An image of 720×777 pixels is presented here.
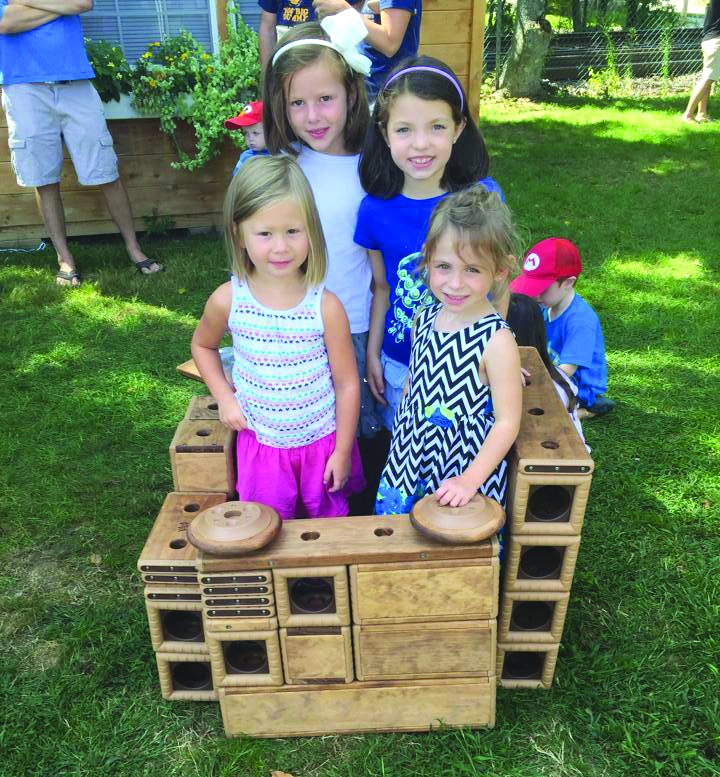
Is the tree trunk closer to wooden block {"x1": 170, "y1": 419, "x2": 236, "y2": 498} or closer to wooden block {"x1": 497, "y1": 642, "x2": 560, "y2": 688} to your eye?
wooden block {"x1": 170, "y1": 419, "x2": 236, "y2": 498}

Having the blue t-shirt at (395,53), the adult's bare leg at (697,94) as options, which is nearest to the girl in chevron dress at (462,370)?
the blue t-shirt at (395,53)

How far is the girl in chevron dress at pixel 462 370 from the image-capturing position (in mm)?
1858

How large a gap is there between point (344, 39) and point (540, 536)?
143 cm

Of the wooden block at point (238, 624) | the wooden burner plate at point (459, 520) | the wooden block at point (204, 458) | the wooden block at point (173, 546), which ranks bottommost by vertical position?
the wooden block at point (238, 624)

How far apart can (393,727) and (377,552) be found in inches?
21.9

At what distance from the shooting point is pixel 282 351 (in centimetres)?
203

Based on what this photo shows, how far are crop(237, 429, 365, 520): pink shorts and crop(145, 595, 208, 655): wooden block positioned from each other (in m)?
0.35

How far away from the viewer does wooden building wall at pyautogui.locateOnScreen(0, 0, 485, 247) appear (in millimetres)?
5422

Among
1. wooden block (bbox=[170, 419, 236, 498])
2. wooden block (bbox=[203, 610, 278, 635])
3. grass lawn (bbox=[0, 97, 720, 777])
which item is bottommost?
grass lawn (bbox=[0, 97, 720, 777])

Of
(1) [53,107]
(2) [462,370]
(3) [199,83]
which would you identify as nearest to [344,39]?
(2) [462,370]

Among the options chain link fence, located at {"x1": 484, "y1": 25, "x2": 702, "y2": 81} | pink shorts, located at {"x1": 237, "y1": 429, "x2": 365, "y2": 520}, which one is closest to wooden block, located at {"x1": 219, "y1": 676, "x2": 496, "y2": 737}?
pink shorts, located at {"x1": 237, "y1": 429, "x2": 365, "y2": 520}

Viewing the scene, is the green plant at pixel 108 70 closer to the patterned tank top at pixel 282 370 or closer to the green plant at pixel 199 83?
the green plant at pixel 199 83

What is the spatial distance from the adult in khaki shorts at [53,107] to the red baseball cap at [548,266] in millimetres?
2950

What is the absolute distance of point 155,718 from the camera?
2055 millimetres
